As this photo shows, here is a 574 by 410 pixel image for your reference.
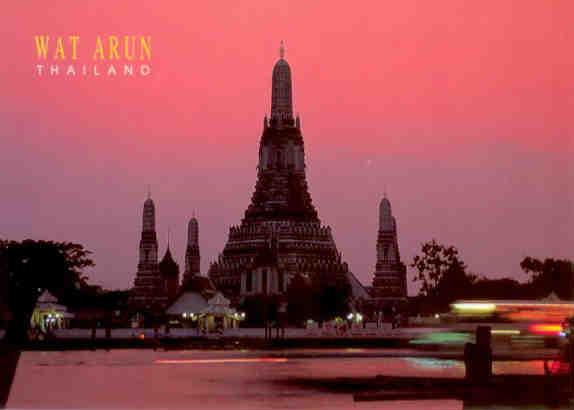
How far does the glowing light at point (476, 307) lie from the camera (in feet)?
62.8

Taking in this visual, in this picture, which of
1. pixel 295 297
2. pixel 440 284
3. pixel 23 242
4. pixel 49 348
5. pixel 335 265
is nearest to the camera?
pixel 49 348

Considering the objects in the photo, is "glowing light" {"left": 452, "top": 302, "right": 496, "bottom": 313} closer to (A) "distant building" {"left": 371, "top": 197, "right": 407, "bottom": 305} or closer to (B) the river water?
(B) the river water

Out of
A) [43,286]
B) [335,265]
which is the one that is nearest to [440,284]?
[335,265]

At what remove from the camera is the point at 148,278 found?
72.8 meters

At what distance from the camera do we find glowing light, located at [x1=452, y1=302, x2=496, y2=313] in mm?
19153

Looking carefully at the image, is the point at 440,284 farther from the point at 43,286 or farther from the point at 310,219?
the point at 43,286

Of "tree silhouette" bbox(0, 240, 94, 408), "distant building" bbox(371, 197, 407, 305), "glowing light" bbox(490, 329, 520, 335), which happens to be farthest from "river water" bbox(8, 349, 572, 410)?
"distant building" bbox(371, 197, 407, 305)

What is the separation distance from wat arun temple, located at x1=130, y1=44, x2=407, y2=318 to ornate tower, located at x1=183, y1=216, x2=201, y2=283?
15.7 ft

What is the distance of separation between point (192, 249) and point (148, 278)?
1233 centimetres

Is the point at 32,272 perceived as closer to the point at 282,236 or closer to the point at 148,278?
the point at 148,278

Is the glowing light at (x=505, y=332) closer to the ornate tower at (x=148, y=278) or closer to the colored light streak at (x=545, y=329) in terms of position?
the colored light streak at (x=545, y=329)

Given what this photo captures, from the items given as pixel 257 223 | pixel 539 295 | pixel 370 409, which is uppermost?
pixel 257 223

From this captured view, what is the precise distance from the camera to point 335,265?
7638cm

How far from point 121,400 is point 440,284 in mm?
56250
